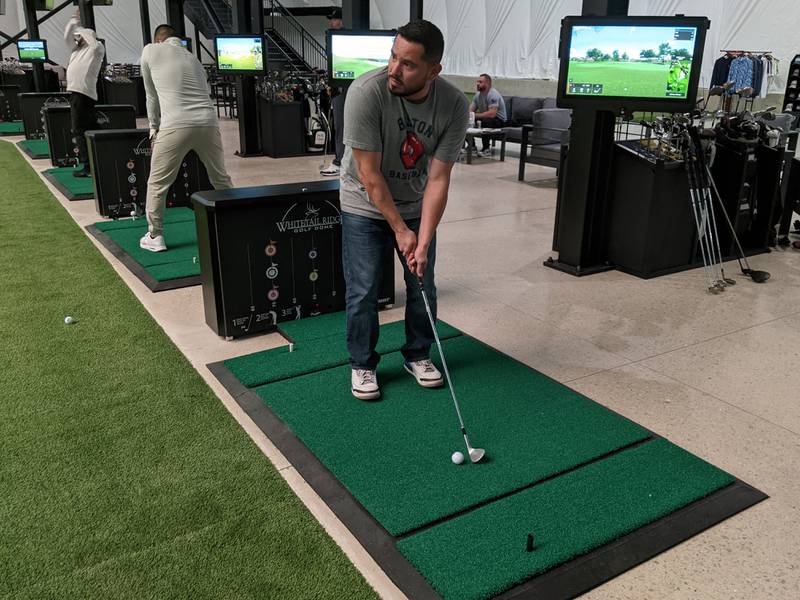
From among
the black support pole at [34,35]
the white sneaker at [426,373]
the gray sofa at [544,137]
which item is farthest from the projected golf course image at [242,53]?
the black support pole at [34,35]

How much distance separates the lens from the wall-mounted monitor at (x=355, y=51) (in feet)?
22.5

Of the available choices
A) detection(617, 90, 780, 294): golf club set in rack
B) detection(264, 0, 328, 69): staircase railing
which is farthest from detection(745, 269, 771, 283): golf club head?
detection(264, 0, 328, 69): staircase railing

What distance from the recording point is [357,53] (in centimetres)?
688

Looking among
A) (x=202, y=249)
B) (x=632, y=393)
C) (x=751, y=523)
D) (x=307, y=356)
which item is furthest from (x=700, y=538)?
(x=202, y=249)

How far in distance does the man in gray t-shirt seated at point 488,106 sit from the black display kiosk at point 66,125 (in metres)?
4.92

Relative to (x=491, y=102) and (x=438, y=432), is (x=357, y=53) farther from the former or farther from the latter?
(x=438, y=432)

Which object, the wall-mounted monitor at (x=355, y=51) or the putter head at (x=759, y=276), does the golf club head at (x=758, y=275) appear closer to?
the putter head at (x=759, y=276)

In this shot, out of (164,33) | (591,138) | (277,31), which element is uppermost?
(277,31)

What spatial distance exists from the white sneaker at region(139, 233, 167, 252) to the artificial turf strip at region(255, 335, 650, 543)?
248 centimetres

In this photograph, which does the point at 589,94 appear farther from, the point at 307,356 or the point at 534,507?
the point at 534,507

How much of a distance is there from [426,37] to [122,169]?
4694 mm

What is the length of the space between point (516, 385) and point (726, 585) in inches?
51.5

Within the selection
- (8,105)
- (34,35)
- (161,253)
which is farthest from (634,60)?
(34,35)

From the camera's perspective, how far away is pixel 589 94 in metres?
4.55
